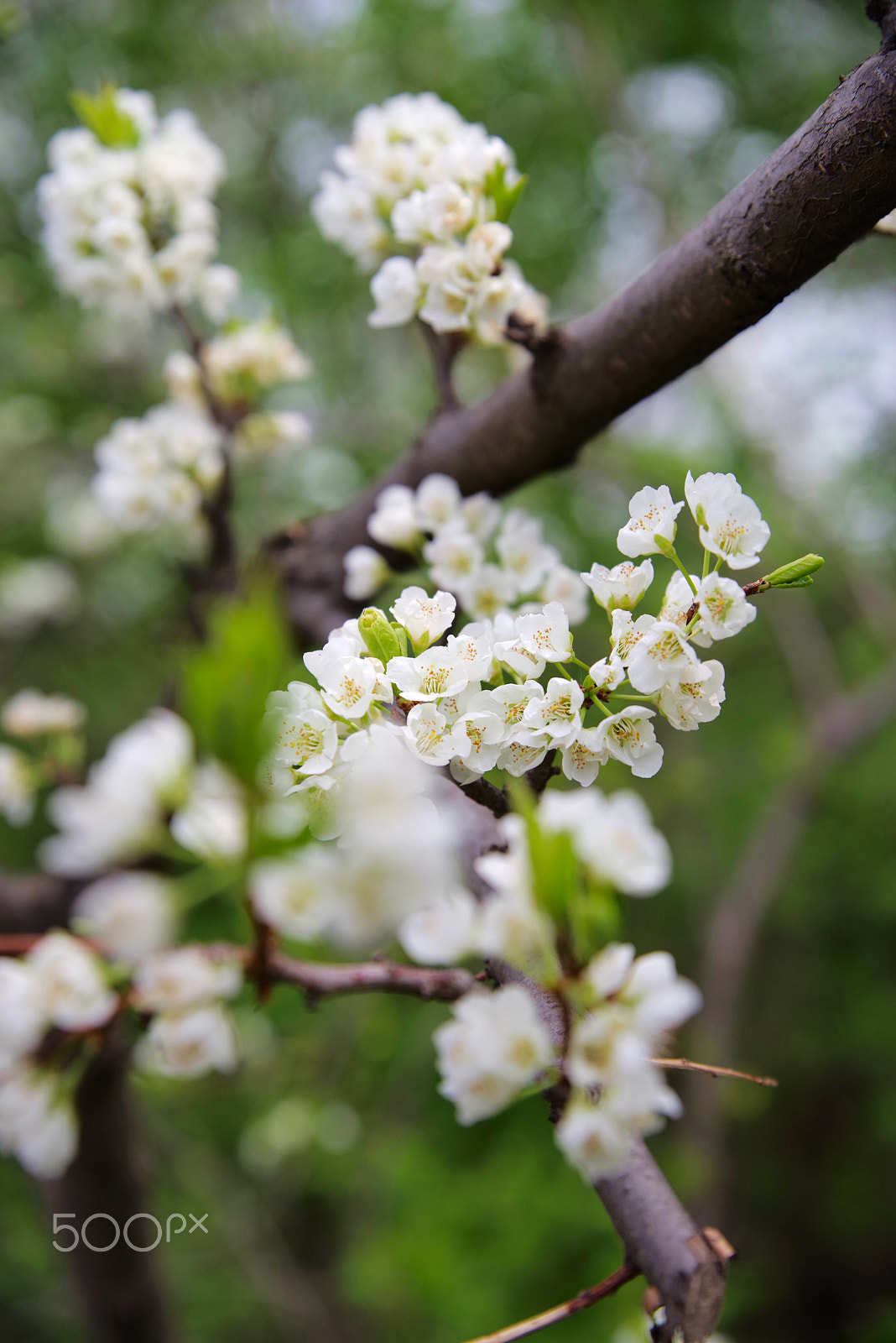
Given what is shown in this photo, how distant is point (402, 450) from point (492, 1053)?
3.31 metres

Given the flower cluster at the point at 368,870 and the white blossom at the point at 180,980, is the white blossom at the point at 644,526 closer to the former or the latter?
the flower cluster at the point at 368,870

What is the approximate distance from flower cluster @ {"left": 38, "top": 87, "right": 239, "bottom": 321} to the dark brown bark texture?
1.99ft

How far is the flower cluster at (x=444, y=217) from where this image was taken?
1104 millimetres

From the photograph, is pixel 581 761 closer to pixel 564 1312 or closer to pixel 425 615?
pixel 425 615

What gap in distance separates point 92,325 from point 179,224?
2421mm

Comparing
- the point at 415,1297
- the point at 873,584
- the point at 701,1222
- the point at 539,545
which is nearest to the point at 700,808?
the point at 873,584

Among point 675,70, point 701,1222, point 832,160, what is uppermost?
point 675,70

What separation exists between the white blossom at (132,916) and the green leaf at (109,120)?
155cm

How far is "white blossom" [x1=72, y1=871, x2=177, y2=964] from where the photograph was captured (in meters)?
0.52

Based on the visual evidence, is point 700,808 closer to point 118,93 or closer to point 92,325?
point 92,325

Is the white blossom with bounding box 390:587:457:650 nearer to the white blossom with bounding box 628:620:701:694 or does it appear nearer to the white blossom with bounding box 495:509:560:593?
the white blossom with bounding box 628:620:701:694

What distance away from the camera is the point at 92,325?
3.65 metres

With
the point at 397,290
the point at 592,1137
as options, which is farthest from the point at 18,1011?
the point at 397,290

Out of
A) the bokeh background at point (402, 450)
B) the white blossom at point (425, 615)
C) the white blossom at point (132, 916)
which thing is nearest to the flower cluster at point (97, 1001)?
the white blossom at point (132, 916)
